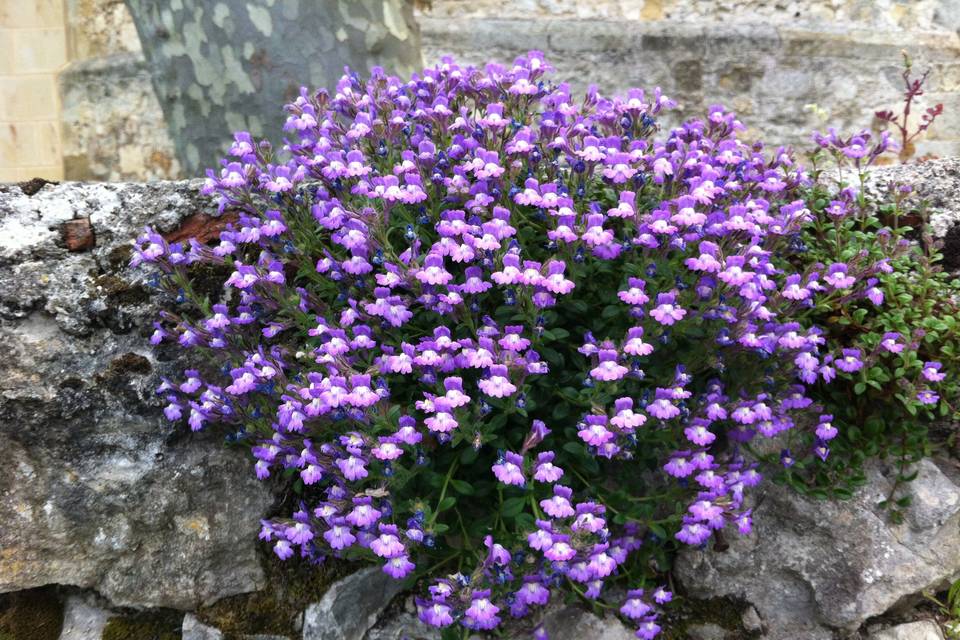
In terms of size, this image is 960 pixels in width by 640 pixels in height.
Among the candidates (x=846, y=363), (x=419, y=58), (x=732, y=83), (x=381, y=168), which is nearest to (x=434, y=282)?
(x=381, y=168)

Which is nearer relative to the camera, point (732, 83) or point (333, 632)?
point (333, 632)

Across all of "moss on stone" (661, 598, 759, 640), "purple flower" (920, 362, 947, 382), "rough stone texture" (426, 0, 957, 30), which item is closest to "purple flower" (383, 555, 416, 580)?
"moss on stone" (661, 598, 759, 640)

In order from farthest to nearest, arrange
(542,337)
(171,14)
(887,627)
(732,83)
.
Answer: (732,83)
(171,14)
(887,627)
(542,337)

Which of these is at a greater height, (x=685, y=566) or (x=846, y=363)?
(x=846, y=363)

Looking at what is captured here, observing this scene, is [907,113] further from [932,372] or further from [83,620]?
[83,620]

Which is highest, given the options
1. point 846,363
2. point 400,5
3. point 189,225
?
point 400,5

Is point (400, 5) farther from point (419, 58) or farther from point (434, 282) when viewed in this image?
point (434, 282)
